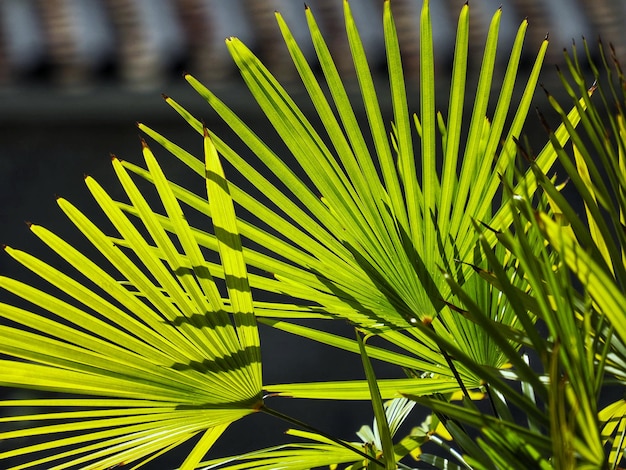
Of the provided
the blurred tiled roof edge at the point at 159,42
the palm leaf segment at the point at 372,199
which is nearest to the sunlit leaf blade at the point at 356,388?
the palm leaf segment at the point at 372,199

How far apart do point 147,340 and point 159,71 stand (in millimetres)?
1510

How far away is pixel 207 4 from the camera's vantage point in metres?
2.30

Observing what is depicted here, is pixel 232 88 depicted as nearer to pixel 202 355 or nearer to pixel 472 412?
pixel 202 355

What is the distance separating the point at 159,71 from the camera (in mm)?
2068

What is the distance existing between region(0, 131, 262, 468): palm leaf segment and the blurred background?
1.49m

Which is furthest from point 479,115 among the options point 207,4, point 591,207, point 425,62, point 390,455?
point 207,4

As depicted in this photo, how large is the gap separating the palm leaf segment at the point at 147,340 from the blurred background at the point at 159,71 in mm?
1493

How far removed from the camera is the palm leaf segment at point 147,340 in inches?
24.2

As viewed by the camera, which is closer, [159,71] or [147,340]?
[147,340]

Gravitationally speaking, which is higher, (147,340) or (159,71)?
(159,71)

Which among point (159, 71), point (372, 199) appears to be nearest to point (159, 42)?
point (159, 71)

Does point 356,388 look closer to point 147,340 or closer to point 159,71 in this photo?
point 147,340

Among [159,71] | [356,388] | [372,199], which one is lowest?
[356,388]

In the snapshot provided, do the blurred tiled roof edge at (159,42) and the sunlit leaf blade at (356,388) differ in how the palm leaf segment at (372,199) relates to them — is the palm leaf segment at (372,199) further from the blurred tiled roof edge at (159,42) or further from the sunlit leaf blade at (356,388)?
the blurred tiled roof edge at (159,42)
